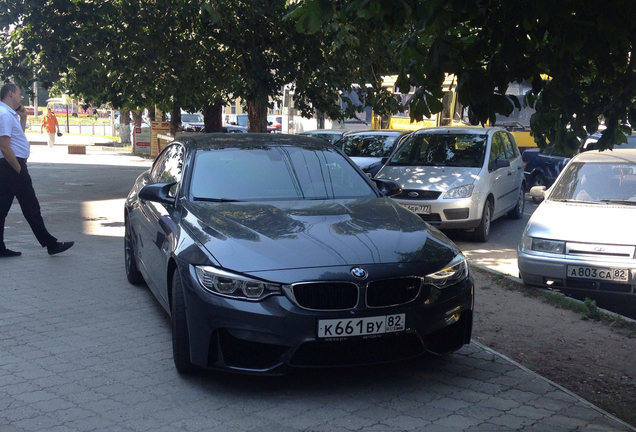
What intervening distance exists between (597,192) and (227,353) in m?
5.10

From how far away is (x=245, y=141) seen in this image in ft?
20.6

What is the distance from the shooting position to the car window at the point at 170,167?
19.7ft

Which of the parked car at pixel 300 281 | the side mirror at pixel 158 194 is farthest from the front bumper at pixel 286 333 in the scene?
→ the side mirror at pixel 158 194

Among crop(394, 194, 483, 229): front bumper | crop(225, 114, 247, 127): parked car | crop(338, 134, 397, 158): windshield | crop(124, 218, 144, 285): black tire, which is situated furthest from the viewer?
crop(225, 114, 247, 127): parked car

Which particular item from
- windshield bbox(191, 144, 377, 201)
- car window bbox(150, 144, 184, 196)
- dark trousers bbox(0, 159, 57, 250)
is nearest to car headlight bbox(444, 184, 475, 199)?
windshield bbox(191, 144, 377, 201)

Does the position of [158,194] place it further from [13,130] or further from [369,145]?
[369,145]

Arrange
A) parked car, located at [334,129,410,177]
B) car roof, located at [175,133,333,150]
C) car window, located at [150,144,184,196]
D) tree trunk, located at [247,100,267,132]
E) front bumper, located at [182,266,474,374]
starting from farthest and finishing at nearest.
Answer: tree trunk, located at [247,100,267,132] < parked car, located at [334,129,410,177] < car roof, located at [175,133,333,150] < car window, located at [150,144,184,196] < front bumper, located at [182,266,474,374]

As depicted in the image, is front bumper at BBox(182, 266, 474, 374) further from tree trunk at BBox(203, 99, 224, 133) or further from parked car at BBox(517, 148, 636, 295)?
tree trunk at BBox(203, 99, 224, 133)

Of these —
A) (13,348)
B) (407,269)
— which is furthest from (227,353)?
(13,348)

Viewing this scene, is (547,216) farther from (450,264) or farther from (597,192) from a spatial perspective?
(450,264)

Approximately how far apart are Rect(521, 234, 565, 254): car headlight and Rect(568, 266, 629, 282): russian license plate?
0.24 m

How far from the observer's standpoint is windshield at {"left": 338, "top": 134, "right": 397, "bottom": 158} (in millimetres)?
14539

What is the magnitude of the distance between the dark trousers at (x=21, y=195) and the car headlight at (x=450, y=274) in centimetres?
562

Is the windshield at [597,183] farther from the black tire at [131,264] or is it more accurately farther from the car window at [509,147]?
the black tire at [131,264]
